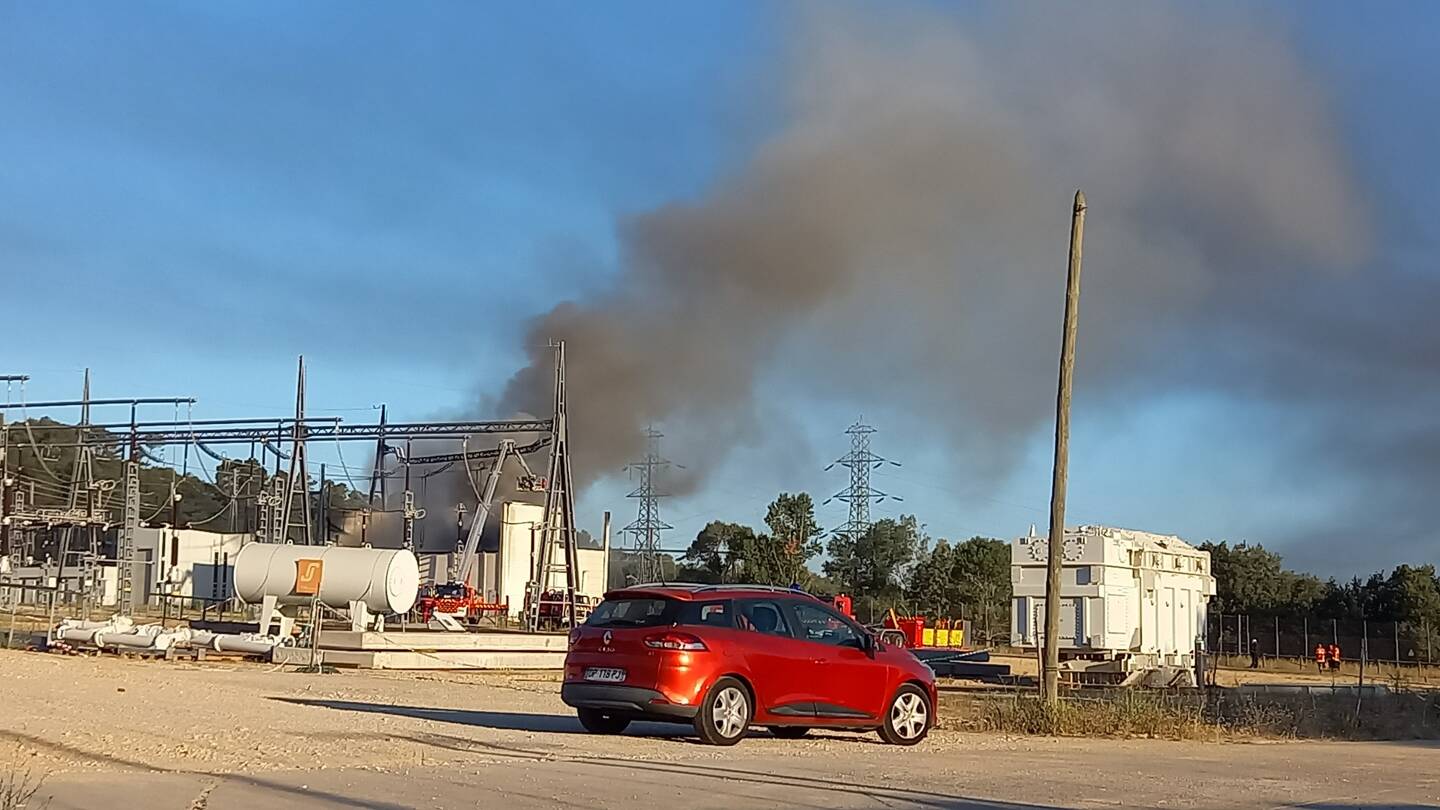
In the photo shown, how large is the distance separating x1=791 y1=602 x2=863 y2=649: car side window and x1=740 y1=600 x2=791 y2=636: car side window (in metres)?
0.21

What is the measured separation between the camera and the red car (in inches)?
587

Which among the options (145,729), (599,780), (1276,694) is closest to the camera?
(599,780)

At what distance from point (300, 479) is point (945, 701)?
4497cm

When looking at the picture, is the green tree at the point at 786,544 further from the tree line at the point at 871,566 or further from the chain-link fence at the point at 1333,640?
the chain-link fence at the point at 1333,640

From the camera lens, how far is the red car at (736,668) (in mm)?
14922

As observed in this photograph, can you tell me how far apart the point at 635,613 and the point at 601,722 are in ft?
4.89

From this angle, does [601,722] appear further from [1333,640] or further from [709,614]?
[1333,640]

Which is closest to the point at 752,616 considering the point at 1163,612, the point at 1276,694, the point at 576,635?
the point at 576,635

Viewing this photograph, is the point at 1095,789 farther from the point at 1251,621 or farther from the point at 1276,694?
the point at 1251,621

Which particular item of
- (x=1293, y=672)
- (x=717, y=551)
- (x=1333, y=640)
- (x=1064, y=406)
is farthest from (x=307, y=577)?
(x=717, y=551)

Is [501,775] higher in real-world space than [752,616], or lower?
lower


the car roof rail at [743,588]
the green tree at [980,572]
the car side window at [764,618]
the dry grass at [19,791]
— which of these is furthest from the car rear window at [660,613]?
the green tree at [980,572]

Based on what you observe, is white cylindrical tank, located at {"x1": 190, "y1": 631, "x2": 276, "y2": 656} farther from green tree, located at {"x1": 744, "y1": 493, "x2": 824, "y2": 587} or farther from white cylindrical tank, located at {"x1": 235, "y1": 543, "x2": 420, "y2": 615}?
green tree, located at {"x1": 744, "y1": 493, "x2": 824, "y2": 587}

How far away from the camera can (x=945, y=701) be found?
1014 inches
